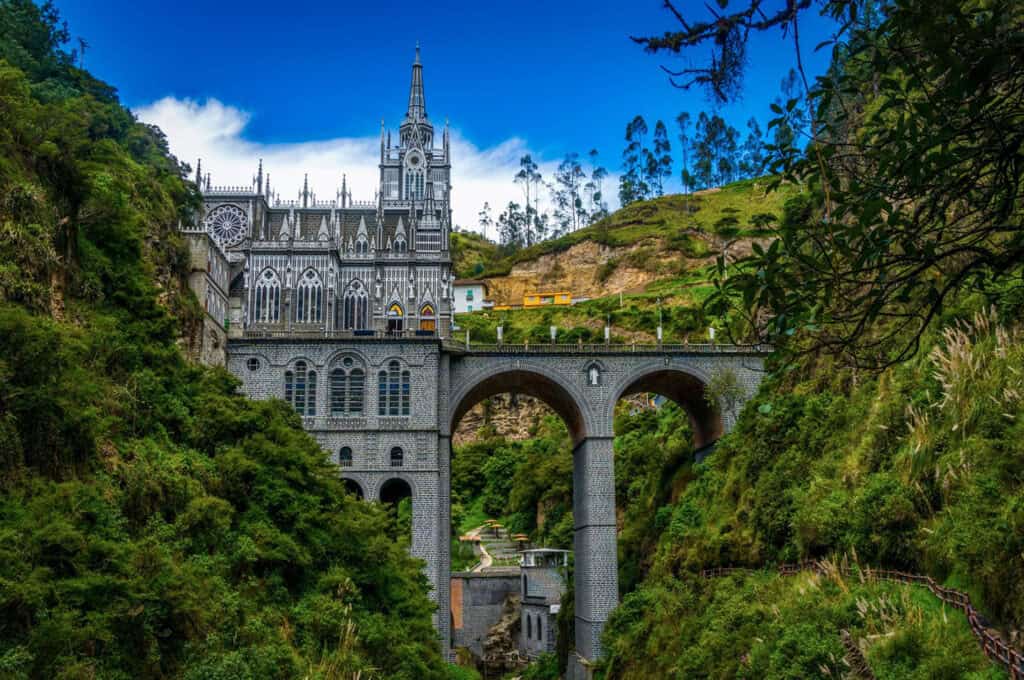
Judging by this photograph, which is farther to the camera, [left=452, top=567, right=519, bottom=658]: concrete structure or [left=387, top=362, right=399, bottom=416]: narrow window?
[left=452, top=567, right=519, bottom=658]: concrete structure

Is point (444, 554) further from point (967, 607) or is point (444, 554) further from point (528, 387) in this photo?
point (967, 607)

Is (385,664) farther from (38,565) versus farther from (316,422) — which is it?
(316,422)

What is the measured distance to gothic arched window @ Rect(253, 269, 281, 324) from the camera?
49750 millimetres

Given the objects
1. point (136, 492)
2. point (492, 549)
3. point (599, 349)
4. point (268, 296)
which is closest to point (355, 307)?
point (268, 296)

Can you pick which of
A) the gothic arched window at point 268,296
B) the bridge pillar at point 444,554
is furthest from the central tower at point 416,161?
the bridge pillar at point 444,554

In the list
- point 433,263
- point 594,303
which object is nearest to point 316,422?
point 433,263

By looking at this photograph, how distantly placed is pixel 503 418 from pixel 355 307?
2192 cm

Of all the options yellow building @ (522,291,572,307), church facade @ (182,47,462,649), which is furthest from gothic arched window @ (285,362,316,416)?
yellow building @ (522,291,572,307)

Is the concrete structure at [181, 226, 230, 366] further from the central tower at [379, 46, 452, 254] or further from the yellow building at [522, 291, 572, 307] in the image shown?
the yellow building at [522, 291, 572, 307]

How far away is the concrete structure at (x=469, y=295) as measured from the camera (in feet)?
277

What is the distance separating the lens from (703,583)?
29.7 m

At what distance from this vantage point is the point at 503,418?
70562 millimetres

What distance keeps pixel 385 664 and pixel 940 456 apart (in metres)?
13.4

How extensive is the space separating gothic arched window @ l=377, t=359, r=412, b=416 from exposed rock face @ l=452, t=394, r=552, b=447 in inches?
1288
